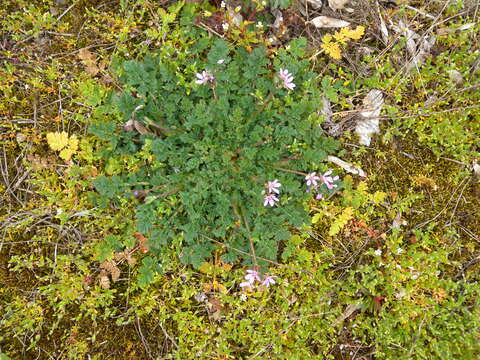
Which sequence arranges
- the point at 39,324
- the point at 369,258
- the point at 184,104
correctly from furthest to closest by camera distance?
the point at 369,258 < the point at 39,324 < the point at 184,104

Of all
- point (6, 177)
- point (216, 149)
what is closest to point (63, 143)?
point (6, 177)

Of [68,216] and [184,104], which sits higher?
[184,104]

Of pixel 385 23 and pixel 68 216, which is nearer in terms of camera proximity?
pixel 68 216

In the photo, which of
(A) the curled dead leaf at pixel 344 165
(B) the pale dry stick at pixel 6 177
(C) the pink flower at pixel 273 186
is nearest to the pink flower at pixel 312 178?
(C) the pink flower at pixel 273 186

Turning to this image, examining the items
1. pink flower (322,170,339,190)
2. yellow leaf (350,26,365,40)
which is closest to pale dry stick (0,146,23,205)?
Result: pink flower (322,170,339,190)

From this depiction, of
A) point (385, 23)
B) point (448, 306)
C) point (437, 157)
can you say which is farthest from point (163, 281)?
point (385, 23)

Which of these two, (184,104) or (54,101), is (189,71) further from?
(54,101)

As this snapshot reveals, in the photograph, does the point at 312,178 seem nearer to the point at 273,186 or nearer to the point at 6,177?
the point at 273,186

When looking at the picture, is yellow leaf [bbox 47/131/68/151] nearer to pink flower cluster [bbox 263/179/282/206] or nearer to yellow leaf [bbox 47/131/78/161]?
yellow leaf [bbox 47/131/78/161]
